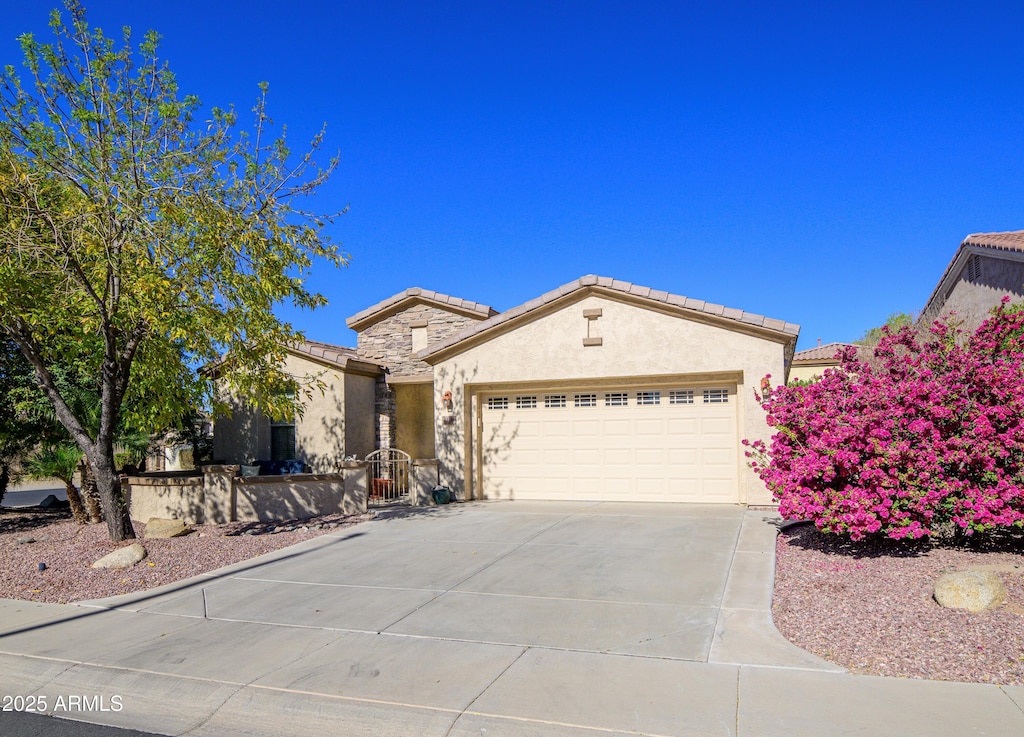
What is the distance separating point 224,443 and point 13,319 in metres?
8.70

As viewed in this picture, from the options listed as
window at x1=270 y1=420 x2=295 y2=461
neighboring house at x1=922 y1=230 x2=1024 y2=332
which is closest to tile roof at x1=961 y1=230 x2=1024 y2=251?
neighboring house at x1=922 y1=230 x2=1024 y2=332

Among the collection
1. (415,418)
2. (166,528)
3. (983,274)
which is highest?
(983,274)

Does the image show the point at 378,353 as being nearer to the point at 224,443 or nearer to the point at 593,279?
the point at 224,443

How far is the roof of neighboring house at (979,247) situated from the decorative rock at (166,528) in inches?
709

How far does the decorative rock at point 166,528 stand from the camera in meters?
11.3

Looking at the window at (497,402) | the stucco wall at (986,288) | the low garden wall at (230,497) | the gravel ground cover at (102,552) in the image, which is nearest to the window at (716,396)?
the window at (497,402)

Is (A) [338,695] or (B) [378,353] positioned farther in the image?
(B) [378,353]

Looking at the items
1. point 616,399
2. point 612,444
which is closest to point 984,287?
point 616,399

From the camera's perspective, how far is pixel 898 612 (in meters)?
6.12

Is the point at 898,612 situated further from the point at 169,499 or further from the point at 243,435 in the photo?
the point at 243,435

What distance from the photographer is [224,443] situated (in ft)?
60.2

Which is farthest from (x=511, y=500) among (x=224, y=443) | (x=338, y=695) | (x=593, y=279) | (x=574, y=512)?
(x=338, y=695)

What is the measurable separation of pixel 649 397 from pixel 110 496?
932 centimetres

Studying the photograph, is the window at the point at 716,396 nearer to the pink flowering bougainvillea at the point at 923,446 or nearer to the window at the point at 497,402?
the window at the point at 497,402
